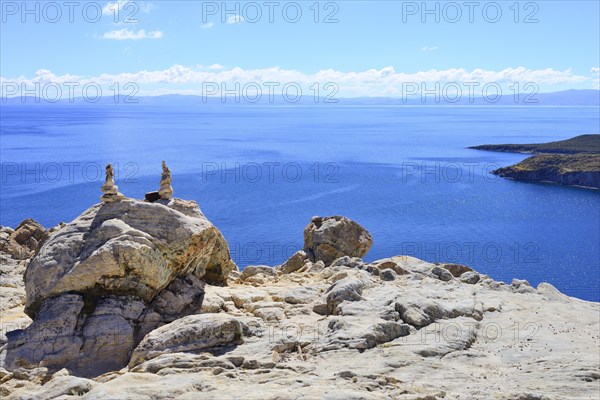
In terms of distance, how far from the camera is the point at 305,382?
22.0 metres

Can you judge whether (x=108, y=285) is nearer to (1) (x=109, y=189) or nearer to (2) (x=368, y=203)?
(1) (x=109, y=189)

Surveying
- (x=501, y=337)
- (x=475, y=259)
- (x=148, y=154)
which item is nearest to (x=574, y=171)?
(x=475, y=259)

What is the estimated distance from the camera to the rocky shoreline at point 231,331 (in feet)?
74.7

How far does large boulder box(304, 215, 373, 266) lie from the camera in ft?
163

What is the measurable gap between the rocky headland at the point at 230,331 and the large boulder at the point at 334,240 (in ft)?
38.9

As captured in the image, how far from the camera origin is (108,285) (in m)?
29.0

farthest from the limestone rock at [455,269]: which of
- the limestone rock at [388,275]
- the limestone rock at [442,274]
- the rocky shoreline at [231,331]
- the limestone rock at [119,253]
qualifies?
the limestone rock at [119,253]

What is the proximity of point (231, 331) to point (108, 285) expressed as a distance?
266 inches

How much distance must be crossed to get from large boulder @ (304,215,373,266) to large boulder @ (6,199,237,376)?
17.8 metres

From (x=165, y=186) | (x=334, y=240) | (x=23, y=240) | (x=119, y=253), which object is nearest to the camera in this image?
(x=119, y=253)

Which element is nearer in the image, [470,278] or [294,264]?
[470,278]

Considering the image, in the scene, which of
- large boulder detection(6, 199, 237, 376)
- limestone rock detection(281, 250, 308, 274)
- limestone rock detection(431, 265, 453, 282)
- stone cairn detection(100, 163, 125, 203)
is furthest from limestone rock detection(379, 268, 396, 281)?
stone cairn detection(100, 163, 125, 203)

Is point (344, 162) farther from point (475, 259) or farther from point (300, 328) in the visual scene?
point (300, 328)

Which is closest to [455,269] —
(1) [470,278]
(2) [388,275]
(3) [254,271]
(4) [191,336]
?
(1) [470,278]
